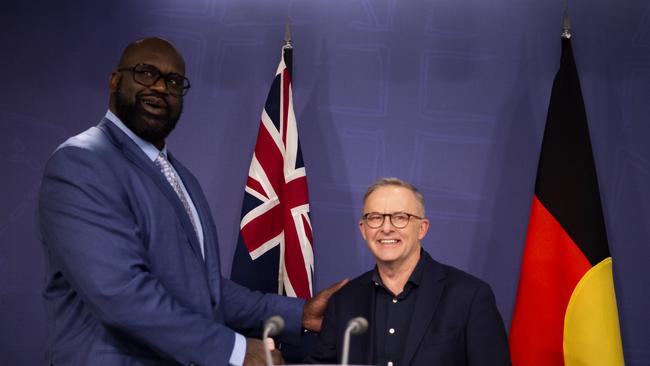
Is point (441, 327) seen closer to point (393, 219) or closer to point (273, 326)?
point (393, 219)

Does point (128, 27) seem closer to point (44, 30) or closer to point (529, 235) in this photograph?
point (44, 30)

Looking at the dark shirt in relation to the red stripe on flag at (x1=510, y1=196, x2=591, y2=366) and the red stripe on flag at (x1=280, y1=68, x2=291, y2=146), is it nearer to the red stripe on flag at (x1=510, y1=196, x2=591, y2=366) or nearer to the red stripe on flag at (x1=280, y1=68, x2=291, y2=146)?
the red stripe on flag at (x1=510, y1=196, x2=591, y2=366)

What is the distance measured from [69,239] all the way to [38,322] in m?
1.94

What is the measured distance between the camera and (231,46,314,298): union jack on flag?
3.67 meters

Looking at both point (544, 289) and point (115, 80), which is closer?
point (115, 80)

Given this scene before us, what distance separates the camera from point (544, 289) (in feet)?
11.4

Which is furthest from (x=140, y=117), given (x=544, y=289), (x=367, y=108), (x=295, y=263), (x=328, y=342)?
(x=544, y=289)

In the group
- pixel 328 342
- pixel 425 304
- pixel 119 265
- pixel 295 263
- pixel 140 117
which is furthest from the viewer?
pixel 295 263

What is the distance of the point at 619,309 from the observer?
3.71 meters

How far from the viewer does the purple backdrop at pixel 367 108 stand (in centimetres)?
380

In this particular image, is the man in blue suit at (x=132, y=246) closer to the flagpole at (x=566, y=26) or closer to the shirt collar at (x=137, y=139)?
the shirt collar at (x=137, y=139)

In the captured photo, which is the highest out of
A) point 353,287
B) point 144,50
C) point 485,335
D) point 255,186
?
point 144,50

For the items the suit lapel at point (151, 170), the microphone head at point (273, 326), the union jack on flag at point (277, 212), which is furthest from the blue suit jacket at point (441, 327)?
the microphone head at point (273, 326)

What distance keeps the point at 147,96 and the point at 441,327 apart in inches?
52.8
